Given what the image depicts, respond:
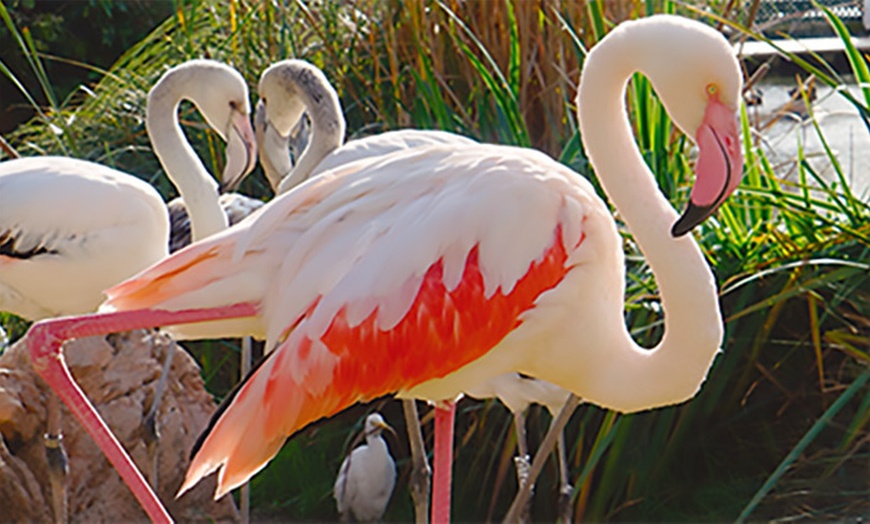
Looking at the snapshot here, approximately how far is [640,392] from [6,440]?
9.46 ft

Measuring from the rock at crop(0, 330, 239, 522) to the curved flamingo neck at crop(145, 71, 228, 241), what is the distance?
60cm

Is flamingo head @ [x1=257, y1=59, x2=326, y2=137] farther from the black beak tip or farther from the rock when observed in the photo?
the black beak tip

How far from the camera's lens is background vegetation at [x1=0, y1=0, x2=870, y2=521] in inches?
194

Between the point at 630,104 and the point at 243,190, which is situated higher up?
the point at 630,104

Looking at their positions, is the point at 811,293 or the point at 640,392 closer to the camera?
the point at 640,392

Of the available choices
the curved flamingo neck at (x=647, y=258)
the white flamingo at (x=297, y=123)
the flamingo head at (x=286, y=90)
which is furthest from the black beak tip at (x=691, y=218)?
the flamingo head at (x=286, y=90)

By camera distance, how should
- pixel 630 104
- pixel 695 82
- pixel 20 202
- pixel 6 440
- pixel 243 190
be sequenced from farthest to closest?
pixel 243 190, pixel 630 104, pixel 6 440, pixel 20 202, pixel 695 82

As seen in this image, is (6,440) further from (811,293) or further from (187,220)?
(811,293)

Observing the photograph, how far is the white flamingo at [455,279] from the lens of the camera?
313 centimetres

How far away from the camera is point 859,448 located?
201 inches

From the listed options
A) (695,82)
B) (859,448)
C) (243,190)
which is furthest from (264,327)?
(243,190)

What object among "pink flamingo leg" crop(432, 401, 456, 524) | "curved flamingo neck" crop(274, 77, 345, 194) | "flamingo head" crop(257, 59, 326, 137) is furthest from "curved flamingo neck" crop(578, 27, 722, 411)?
"flamingo head" crop(257, 59, 326, 137)

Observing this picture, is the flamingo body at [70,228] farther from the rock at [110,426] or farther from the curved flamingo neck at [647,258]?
the curved flamingo neck at [647,258]

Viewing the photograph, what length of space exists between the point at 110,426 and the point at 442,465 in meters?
2.10
